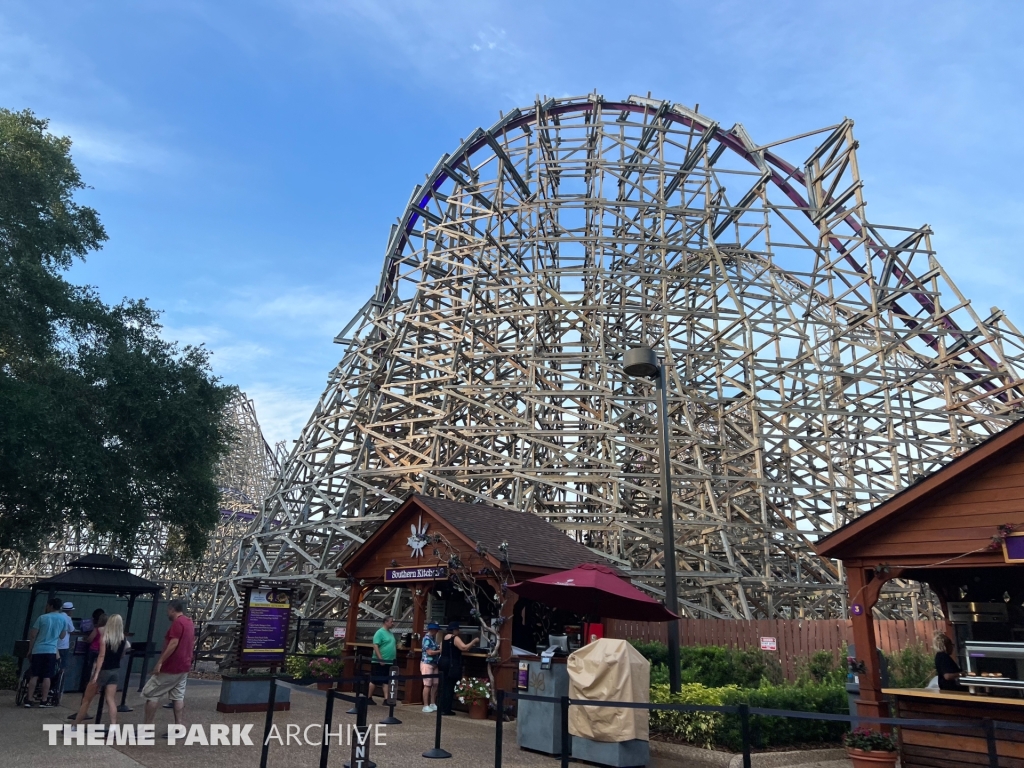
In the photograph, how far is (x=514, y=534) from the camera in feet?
49.2

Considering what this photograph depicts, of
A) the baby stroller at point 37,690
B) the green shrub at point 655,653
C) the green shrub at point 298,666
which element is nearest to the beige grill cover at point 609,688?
the green shrub at point 655,653

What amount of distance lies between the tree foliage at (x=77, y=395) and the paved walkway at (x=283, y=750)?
12.9ft

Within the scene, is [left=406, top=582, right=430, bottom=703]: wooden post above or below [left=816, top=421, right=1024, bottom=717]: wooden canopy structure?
below

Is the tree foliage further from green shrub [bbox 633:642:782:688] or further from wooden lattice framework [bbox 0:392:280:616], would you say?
green shrub [bbox 633:642:782:688]

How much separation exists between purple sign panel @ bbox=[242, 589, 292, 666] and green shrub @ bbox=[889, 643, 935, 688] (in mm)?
9995

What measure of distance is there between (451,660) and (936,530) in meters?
7.90

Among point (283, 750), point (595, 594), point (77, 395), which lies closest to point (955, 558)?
point (595, 594)

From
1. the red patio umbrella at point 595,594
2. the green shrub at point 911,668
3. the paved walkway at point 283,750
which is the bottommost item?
the paved walkway at point 283,750

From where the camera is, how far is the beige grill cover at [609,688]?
28.8 ft

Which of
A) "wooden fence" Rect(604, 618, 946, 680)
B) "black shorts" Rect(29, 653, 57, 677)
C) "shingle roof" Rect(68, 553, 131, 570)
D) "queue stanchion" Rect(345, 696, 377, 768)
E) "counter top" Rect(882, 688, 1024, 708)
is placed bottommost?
"queue stanchion" Rect(345, 696, 377, 768)

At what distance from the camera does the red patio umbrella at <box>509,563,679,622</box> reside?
10758mm

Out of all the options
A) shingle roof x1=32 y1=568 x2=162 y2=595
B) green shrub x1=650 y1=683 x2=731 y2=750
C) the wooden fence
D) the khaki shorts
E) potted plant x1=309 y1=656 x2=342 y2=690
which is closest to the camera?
the khaki shorts

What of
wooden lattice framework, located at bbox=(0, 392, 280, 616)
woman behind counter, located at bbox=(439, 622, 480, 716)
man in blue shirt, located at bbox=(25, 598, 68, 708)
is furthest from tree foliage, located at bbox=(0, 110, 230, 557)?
wooden lattice framework, located at bbox=(0, 392, 280, 616)

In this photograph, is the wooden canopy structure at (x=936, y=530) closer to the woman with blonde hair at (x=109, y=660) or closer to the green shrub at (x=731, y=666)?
the green shrub at (x=731, y=666)
